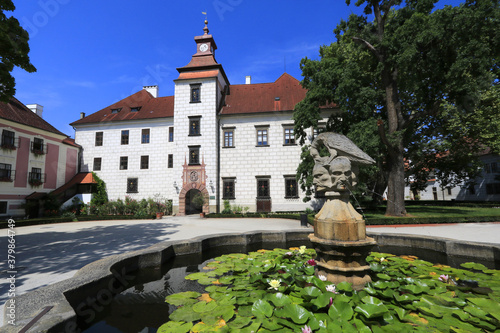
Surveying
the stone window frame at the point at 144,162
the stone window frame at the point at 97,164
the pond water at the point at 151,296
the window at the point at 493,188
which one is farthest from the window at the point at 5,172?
the window at the point at 493,188

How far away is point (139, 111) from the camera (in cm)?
2597

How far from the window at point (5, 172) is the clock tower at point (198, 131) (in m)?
13.4

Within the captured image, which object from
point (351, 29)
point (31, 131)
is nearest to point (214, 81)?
point (351, 29)

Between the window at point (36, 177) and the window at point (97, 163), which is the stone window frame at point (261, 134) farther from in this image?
the window at point (36, 177)

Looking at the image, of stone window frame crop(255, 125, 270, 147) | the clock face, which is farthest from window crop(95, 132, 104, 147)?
stone window frame crop(255, 125, 270, 147)

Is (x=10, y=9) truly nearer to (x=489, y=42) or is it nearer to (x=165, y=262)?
(x=165, y=262)

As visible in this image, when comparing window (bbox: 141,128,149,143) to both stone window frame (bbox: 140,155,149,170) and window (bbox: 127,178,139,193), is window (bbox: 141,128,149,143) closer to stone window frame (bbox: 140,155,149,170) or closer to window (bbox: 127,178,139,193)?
stone window frame (bbox: 140,155,149,170)

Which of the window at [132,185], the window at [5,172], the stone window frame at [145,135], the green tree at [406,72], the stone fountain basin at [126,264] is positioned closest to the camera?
the stone fountain basin at [126,264]

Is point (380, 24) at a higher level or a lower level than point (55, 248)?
higher

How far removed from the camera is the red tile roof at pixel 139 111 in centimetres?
2500

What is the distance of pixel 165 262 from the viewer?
540 cm

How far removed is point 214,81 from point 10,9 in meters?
16.1

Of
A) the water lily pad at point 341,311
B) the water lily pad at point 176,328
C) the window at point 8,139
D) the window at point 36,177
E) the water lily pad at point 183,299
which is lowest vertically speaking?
the water lily pad at point 183,299

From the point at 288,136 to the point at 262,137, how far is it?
2.61 metres
